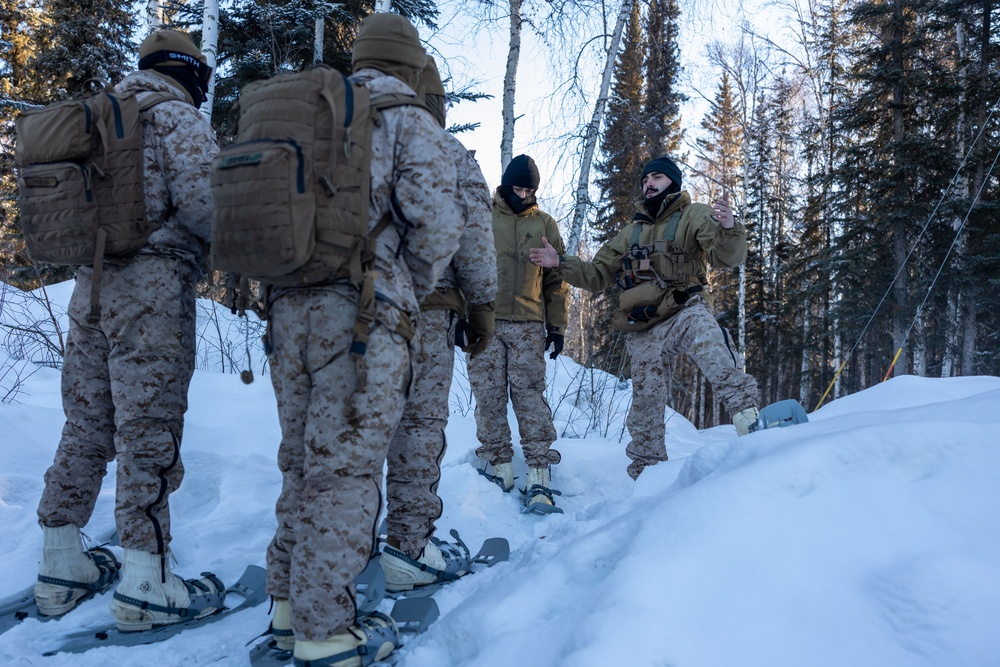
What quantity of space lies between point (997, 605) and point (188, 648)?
2537 mm

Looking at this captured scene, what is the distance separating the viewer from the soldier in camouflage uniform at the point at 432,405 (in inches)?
107

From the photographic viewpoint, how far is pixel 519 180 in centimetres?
452

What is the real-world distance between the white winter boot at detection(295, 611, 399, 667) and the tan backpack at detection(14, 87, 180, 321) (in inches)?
62.6

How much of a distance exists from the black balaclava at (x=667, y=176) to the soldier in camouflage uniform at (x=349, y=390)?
8.82ft

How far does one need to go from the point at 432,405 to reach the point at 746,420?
2.06 meters

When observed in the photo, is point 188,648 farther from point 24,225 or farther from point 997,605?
point 997,605

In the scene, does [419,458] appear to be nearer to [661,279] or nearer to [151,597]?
[151,597]

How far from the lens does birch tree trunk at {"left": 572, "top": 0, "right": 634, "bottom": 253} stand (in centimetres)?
798

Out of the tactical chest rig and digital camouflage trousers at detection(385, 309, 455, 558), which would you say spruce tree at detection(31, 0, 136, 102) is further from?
digital camouflage trousers at detection(385, 309, 455, 558)

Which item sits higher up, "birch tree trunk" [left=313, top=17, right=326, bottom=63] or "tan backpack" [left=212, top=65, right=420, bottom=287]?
"birch tree trunk" [left=313, top=17, right=326, bottom=63]

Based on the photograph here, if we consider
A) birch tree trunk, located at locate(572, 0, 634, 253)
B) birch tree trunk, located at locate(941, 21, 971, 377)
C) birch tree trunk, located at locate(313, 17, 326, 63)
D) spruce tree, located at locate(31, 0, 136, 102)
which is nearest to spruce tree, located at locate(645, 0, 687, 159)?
birch tree trunk, located at locate(572, 0, 634, 253)

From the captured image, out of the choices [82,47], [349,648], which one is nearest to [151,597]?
[349,648]

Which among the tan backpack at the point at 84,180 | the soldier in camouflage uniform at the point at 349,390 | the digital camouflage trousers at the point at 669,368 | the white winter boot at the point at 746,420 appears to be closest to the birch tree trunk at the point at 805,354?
the digital camouflage trousers at the point at 669,368

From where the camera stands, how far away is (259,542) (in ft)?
10.9
